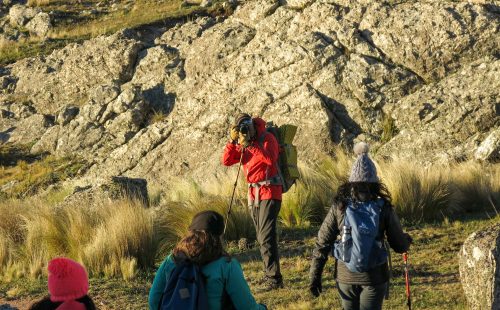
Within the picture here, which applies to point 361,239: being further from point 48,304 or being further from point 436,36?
point 436,36

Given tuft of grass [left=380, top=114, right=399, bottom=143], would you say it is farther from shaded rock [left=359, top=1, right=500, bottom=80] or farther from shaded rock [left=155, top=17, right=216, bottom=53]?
shaded rock [left=155, top=17, right=216, bottom=53]

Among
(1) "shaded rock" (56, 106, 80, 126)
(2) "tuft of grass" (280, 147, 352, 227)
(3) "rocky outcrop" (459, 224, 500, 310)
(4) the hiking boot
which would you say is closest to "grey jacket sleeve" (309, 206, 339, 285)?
(3) "rocky outcrop" (459, 224, 500, 310)

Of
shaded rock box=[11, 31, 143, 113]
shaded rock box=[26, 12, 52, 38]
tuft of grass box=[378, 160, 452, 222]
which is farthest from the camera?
shaded rock box=[26, 12, 52, 38]

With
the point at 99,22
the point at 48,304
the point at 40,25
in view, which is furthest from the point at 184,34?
the point at 48,304

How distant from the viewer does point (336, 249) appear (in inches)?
190

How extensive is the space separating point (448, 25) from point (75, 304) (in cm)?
1269

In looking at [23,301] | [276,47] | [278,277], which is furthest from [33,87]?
[278,277]

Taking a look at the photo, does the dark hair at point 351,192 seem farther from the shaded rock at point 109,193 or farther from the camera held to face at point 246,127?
the shaded rock at point 109,193

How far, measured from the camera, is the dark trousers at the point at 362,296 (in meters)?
4.79

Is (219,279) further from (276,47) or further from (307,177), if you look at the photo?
(276,47)

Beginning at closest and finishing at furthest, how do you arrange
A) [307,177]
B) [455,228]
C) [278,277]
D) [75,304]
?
1. [75,304]
2. [278,277]
3. [455,228]
4. [307,177]

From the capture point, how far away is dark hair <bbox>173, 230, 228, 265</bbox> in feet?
13.4

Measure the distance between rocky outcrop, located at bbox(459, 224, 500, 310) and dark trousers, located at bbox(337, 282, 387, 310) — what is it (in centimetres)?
148

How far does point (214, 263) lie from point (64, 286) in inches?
33.9
